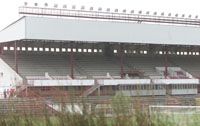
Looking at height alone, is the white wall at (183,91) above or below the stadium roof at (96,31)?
below

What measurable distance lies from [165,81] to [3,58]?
1517cm

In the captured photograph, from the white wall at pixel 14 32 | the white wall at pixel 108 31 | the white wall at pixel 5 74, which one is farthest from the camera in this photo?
the white wall at pixel 5 74

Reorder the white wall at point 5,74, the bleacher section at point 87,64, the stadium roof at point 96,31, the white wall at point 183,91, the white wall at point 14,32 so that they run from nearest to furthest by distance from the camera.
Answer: the white wall at point 14,32 → the stadium roof at point 96,31 → the white wall at point 5,74 → the bleacher section at point 87,64 → the white wall at point 183,91

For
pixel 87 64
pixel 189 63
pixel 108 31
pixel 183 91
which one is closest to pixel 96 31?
pixel 108 31

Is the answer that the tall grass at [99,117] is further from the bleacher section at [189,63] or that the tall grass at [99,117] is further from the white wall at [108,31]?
the bleacher section at [189,63]

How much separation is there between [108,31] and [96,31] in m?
1.17

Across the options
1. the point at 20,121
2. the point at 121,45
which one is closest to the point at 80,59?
the point at 121,45

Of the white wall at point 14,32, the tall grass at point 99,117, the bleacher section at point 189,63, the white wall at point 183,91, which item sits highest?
Result: the white wall at point 14,32

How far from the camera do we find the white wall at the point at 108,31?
45.1 metres

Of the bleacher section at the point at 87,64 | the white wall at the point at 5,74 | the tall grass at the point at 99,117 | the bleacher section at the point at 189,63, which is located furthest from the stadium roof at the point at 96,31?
the tall grass at the point at 99,117

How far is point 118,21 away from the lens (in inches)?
1998

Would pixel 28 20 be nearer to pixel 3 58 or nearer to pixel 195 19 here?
pixel 3 58

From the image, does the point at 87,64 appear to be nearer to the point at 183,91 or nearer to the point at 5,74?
the point at 5,74

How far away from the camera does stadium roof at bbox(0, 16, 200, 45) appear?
44.8m
